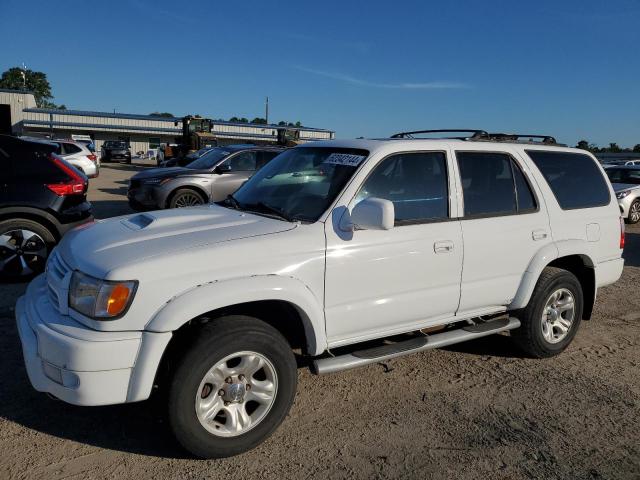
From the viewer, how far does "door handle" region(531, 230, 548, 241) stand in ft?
14.0

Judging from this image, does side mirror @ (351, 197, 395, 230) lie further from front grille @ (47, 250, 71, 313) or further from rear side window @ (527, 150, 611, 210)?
rear side window @ (527, 150, 611, 210)

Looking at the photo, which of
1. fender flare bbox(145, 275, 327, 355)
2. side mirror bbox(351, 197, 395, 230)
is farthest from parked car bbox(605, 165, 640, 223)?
fender flare bbox(145, 275, 327, 355)

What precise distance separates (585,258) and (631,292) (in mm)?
2870

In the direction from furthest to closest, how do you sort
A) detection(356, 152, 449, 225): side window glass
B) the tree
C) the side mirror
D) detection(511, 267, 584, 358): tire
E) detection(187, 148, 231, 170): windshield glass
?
the tree, detection(187, 148, 231, 170): windshield glass, detection(511, 267, 584, 358): tire, detection(356, 152, 449, 225): side window glass, the side mirror

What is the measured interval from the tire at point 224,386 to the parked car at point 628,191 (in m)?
12.6

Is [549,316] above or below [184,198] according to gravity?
below

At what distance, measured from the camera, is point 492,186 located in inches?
166

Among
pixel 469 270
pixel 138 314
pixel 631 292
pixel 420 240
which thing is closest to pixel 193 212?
pixel 138 314

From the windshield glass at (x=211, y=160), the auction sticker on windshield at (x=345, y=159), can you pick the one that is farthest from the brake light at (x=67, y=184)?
the windshield glass at (x=211, y=160)

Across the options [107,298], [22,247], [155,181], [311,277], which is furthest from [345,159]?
[155,181]

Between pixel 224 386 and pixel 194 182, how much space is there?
28.7 feet

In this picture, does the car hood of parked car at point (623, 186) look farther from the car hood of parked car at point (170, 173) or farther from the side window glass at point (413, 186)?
the side window glass at point (413, 186)

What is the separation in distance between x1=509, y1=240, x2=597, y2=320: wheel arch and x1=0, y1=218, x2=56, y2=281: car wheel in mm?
4932

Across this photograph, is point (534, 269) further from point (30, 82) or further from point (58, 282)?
point (30, 82)
